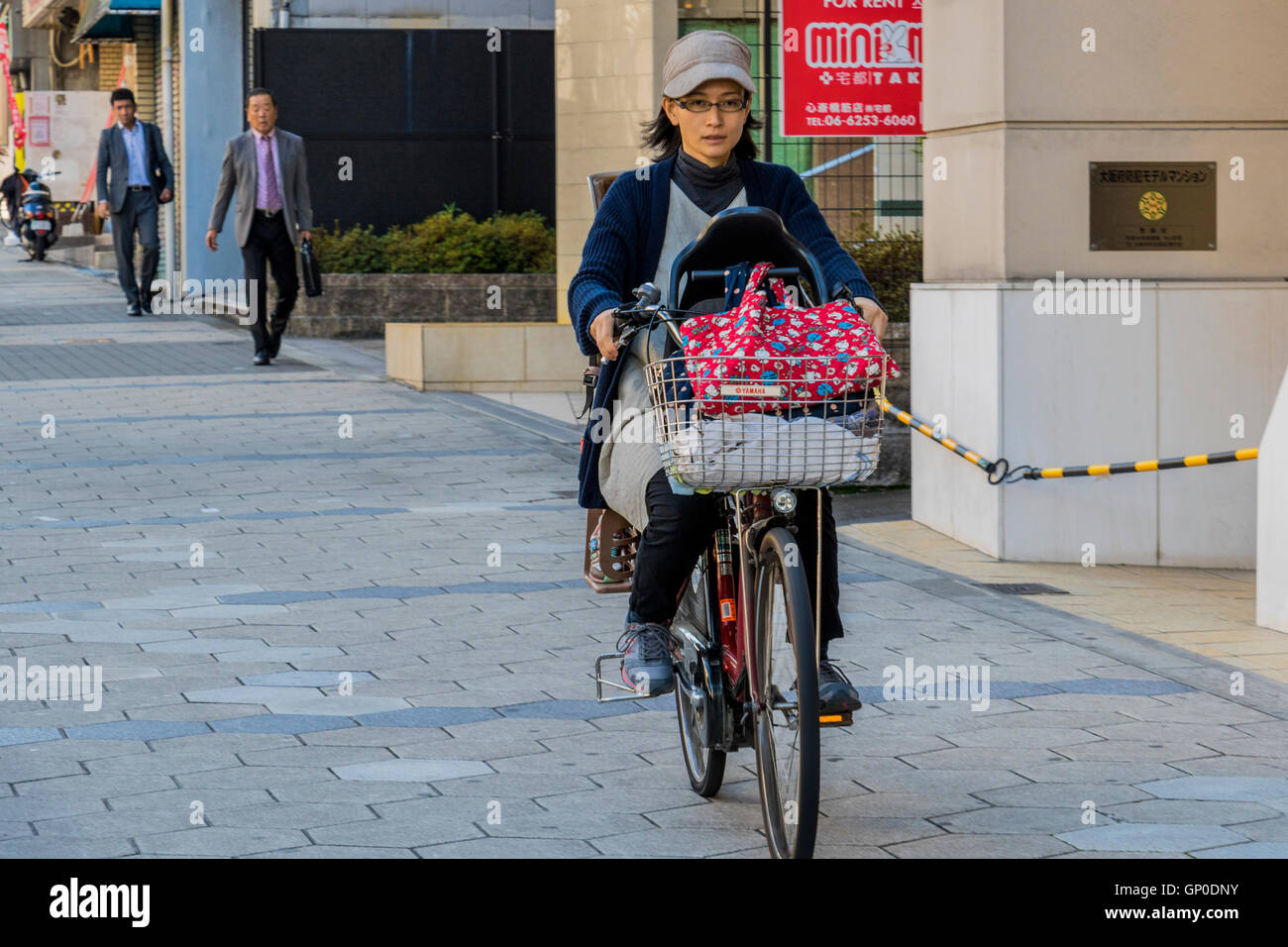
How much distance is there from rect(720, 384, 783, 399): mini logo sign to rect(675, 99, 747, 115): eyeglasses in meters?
1.07

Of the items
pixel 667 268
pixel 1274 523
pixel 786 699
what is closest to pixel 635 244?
pixel 667 268

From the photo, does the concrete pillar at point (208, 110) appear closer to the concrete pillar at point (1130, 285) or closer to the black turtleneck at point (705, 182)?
the concrete pillar at point (1130, 285)

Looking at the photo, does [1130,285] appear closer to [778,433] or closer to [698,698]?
[698,698]

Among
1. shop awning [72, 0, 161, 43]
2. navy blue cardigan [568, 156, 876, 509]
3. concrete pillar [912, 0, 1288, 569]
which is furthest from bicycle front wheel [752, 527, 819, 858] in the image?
shop awning [72, 0, 161, 43]

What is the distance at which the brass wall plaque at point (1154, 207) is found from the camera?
883 centimetres

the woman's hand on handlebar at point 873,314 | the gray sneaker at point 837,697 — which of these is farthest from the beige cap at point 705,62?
the gray sneaker at point 837,697

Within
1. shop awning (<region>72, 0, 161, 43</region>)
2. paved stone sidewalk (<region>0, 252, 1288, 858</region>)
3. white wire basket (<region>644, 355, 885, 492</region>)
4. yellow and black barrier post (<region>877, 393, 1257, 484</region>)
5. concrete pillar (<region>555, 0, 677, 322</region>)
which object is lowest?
paved stone sidewalk (<region>0, 252, 1288, 858</region>)

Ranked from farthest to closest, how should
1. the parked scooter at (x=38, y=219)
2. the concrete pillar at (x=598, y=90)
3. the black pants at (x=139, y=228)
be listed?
the parked scooter at (x=38, y=219)
the black pants at (x=139, y=228)
the concrete pillar at (x=598, y=90)

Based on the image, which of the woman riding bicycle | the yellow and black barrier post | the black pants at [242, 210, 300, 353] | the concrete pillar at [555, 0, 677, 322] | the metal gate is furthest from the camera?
the metal gate

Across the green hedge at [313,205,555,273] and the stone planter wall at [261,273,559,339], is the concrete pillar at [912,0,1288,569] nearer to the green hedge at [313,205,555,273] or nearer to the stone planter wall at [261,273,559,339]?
the stone planter wall at [261,273,559,339]

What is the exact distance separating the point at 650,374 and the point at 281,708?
7.01ft

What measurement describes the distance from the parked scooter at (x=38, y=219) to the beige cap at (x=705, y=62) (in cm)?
3130

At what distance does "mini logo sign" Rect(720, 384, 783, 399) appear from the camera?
4.07 m

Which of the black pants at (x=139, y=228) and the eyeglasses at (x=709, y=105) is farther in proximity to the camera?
the black pants at (x=139, y=228)
